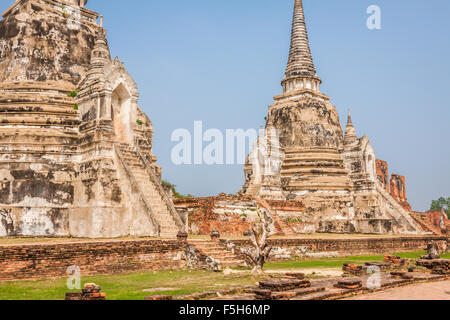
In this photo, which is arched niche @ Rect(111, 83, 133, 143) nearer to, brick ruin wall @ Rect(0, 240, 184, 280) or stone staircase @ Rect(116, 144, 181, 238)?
stone staircase @ Rect(116, 144, 181, 238)

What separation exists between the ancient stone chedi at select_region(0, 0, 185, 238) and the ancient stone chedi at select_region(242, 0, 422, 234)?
9704 millimetres

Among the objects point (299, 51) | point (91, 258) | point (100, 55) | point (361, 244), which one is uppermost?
point (299, 51)

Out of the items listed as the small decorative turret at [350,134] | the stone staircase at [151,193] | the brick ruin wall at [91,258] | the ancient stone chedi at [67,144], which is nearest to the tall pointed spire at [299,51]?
the small decorative turret at [350,134]

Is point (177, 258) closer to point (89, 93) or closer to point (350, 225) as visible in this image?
point (89, 93)

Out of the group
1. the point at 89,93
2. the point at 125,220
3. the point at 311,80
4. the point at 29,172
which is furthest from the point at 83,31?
the point at 311,80

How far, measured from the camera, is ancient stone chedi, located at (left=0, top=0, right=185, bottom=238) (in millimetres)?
15457

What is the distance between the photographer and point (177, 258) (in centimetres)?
1298

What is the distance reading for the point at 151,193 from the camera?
16.3 meters

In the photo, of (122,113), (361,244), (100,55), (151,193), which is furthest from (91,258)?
(361,244)

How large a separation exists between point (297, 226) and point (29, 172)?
12694 millimetres

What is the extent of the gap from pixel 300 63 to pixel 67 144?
1989 centimetres

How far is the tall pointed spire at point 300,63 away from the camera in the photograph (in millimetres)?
31453

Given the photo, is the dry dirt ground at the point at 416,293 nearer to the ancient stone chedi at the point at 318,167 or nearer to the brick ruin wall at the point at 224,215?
the brick ruin wall at the point at 224,215

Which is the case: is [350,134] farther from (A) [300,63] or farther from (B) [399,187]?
(B) [399,187]
